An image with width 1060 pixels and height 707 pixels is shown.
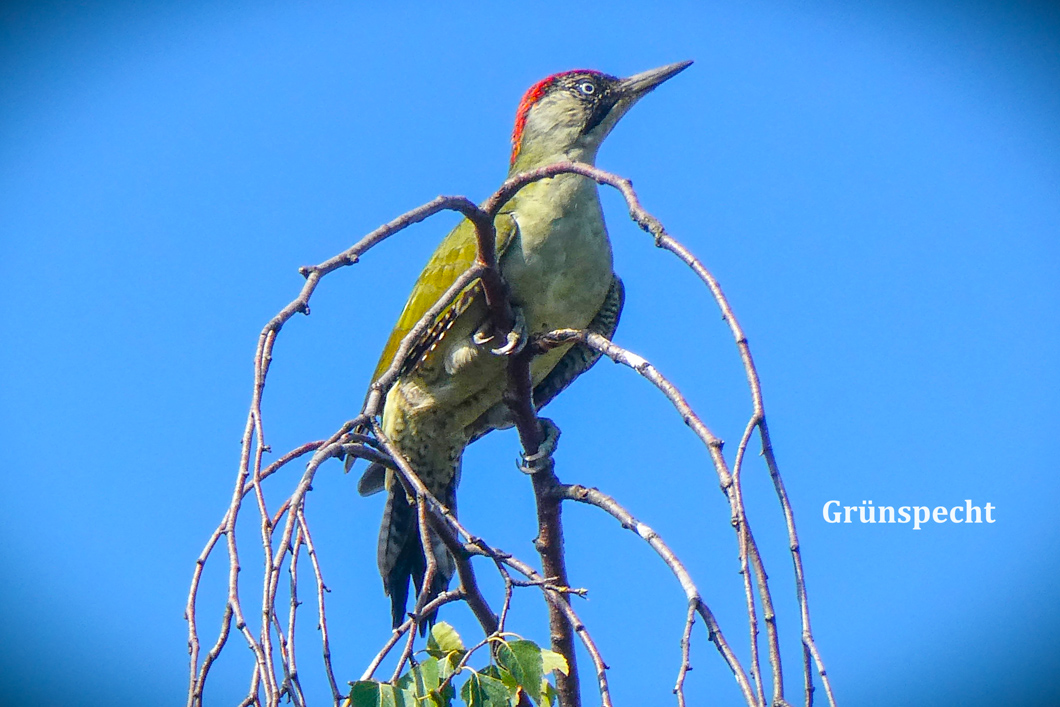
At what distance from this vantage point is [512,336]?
12.8ft

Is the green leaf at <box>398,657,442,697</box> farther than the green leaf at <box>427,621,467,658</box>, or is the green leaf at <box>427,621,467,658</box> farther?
the green leaf at <box>427,621,467,658</box>

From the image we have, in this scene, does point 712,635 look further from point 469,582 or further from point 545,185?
point 545,185

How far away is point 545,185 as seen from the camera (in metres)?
4.27

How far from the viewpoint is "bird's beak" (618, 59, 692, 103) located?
4.84 meters

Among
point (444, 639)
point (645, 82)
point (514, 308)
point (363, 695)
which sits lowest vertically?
point (363, 695)

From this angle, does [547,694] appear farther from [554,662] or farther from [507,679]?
[507,679]

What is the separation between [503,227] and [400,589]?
1.59 m

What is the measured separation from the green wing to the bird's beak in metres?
→ 0.99

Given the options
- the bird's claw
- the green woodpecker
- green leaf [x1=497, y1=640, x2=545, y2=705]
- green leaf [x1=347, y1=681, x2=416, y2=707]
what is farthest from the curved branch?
the green woodpecker

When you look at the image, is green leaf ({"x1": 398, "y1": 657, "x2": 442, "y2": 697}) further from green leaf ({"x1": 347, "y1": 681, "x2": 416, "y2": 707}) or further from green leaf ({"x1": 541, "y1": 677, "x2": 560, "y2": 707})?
green leaf ({"x1": 541, "y1": 677, "x2": 560, "y2": 707})

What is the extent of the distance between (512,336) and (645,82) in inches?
63.7

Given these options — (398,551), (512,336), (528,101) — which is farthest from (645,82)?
(398,551)

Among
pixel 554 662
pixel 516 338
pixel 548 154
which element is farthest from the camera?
pixel 548 154

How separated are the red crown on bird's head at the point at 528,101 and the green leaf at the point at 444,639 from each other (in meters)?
2.86
